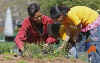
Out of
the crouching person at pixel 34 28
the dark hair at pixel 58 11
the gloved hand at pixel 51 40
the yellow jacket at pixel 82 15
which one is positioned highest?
the dark hair at pixel 58 11

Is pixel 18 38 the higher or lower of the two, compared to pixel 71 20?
lower

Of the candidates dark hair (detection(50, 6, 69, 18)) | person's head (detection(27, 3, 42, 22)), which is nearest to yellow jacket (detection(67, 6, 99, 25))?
dark hair (detection(50, 6, 69, 18))

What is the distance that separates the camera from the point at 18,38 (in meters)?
6.46

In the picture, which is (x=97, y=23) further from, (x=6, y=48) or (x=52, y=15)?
(x=6, y=48)

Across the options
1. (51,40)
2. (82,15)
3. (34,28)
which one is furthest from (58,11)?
(34,28)

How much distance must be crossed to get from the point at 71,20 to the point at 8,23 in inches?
452

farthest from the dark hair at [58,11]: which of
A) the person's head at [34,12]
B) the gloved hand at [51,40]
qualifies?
the gloved hand at [51,40]

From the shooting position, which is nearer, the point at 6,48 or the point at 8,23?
the point at 6,48

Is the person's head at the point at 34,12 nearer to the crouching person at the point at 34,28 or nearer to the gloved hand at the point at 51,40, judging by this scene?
the crouching person at the point at 34,28

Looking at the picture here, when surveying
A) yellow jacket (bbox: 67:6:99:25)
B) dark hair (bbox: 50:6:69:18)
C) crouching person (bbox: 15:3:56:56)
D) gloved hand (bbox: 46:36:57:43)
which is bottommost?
gloved hand (bbox: 46:36:57:43)

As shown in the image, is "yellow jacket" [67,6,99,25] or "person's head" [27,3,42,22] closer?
"yellow jacket" [67,6,99,25]

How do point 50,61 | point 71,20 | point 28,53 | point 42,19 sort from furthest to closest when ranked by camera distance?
1. point 42,19
2. point 71,20
3. point 28,53
4. point 50,61

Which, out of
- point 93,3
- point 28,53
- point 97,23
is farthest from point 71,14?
point 93,3

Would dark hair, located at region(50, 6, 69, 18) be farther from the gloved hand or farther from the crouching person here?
Answer: the gloved hand
